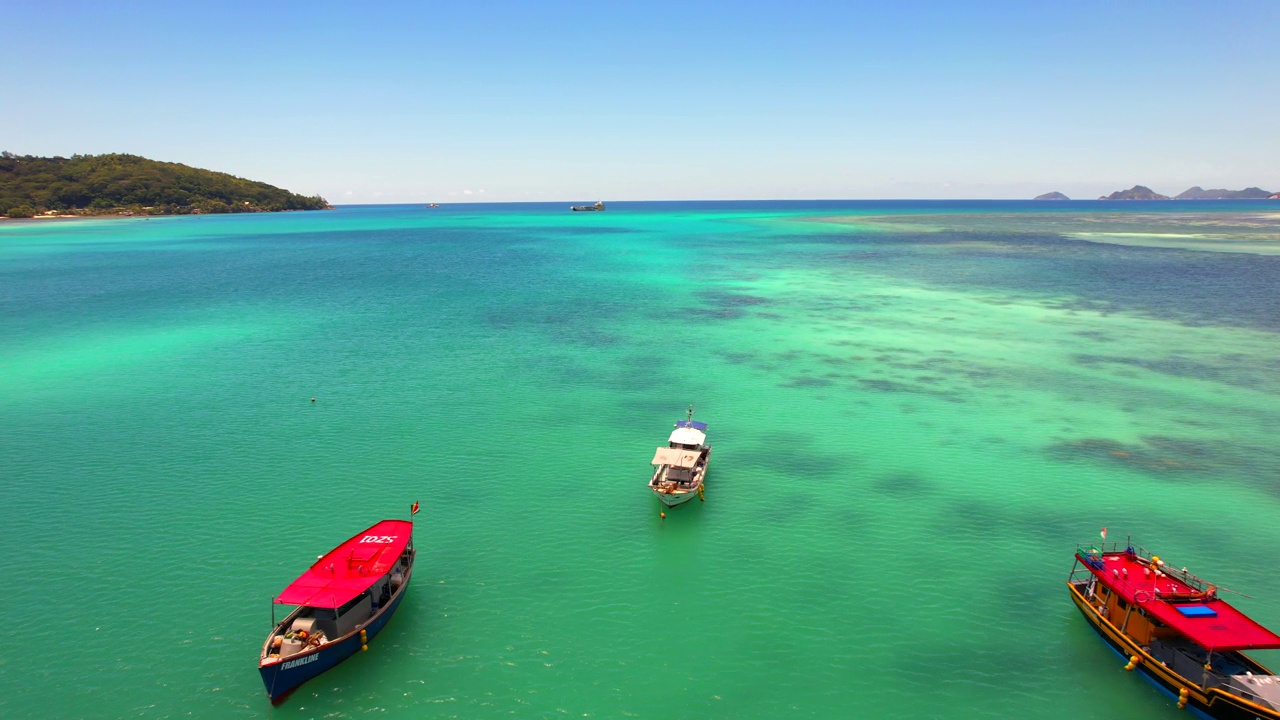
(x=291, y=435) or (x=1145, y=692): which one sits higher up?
(x=291, y=435)

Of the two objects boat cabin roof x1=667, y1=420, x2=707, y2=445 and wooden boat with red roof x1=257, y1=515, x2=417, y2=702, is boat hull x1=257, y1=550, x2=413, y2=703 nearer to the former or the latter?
wooden boat with red roof x1=257, y1=515, x2=417, y2=702

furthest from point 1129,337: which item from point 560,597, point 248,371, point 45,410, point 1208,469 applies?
point 45,410

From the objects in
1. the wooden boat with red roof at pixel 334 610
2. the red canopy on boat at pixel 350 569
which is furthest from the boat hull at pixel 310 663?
the red canopy on boat at pixel 350 569

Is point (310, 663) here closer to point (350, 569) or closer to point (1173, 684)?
point (350, 569)

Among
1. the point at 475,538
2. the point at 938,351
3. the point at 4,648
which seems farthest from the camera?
the point at 938,351

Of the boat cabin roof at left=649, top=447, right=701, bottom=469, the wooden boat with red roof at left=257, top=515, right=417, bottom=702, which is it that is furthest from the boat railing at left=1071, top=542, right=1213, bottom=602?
the wooden boat with red roof at left=257, top=515, right=417, bottom=702

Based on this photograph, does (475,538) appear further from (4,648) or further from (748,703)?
(4,648)

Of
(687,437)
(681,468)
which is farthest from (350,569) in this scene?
(687,437)
